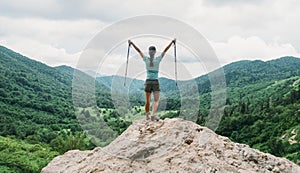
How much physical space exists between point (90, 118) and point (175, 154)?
7.88 ft

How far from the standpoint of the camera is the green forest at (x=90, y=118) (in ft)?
36.6

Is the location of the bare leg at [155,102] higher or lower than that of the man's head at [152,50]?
lower

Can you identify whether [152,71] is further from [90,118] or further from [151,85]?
[90,118]

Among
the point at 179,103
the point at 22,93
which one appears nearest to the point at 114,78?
the point at 179,103

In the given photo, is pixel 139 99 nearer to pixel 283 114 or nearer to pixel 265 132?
pixel 265 132

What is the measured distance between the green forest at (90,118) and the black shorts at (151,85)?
27 centimetres

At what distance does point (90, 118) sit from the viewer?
1039cm

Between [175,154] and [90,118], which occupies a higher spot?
[90,118]

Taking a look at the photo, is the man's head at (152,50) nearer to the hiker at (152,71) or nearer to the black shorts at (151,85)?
the hiker at (152,71)

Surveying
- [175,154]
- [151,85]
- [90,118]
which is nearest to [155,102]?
[151,85]

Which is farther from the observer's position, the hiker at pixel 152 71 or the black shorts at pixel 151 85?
the black shorts at pixel 151 85

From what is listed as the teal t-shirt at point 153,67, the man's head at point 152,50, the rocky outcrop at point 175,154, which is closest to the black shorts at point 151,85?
the teal t-shirt at point 153,67

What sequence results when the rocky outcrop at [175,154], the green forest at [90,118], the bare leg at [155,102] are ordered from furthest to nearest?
the bare leg at [155,102] → the green forest at [90,118] → the rocky outcrop at [175,154]

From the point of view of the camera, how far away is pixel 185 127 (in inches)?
428
